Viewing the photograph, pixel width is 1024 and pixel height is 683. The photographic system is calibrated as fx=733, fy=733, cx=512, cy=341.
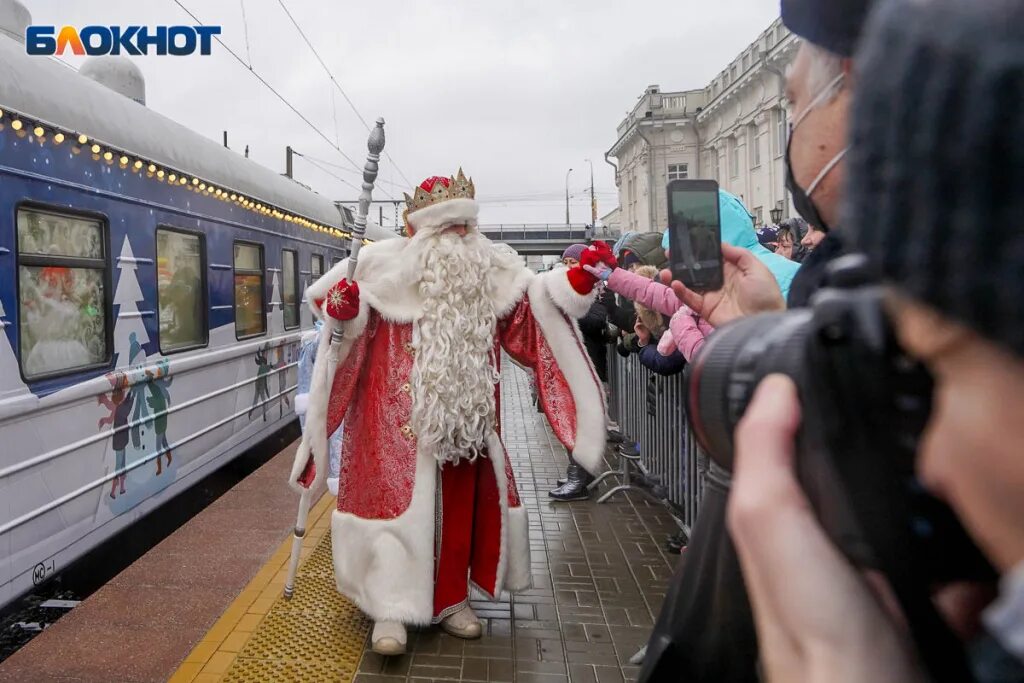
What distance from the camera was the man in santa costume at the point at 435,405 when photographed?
3066 mm

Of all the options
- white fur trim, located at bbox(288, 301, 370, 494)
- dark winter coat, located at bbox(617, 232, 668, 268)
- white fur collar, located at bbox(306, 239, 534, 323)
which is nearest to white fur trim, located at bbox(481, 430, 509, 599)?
white fur collar, located at bbox(306, 239, 534, 323)

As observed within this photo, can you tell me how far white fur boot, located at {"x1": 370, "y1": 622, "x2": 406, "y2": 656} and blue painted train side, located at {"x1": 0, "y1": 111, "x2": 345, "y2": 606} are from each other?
1866 millimetres

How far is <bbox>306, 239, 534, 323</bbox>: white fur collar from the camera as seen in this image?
3191 millimetres

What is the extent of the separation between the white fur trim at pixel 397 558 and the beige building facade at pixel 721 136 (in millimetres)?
14216

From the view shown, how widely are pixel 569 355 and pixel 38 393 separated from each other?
268 cm

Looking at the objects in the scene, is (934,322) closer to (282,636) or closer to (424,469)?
(424,469)

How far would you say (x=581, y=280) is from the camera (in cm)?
319

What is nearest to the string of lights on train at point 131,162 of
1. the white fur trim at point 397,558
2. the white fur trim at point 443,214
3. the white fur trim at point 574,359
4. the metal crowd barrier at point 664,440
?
the white fur trim at point 443,214

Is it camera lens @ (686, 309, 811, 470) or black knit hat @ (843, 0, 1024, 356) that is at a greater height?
black knit hat @ (843, 0, 1024, 356)

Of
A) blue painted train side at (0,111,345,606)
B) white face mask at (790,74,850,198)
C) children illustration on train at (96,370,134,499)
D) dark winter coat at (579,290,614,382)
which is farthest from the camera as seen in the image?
dark winter coat at (579,290,614,382)

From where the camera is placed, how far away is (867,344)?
0.52 metres

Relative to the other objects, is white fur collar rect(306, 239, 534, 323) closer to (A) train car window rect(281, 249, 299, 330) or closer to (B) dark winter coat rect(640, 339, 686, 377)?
(B) dark winter coat rect(640, 339, 686, 377)

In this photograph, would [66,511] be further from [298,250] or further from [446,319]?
[298,250]

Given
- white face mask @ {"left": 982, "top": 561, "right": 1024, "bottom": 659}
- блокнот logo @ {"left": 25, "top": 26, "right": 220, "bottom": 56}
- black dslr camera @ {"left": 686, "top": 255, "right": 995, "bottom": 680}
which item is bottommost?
white face mask @ {"left": 982, "top": 561, "right": 1024, "bottom": 659}
